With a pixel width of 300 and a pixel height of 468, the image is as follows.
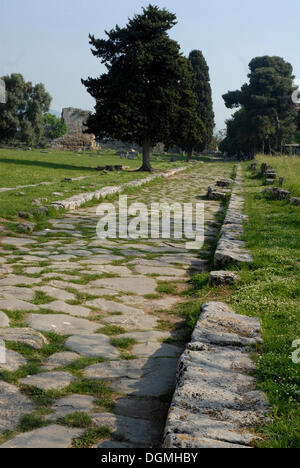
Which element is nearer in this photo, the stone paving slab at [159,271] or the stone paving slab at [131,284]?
the stone paving slab at [131,284]

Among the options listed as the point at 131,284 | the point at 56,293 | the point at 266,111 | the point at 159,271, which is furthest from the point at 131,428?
the point at 266,111

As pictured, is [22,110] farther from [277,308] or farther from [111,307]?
[277,308]

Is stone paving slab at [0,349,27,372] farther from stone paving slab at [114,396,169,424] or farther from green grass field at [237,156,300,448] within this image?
green grass field at [237,156,300,448]

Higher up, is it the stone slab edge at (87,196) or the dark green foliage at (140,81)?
the dark green foliage at (140,81)

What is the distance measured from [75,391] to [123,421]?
1.27 ft

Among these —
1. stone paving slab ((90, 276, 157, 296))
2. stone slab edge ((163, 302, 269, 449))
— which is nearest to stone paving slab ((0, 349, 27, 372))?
stone slab edge ((163, 302, 269, 449))

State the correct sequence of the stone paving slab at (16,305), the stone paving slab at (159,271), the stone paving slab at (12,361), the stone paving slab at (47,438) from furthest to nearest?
the stone paving slab at (159,271) → the stone paving slab at (16,305) → the stone paving slab at (12,361) → the stone paving slab at (47,438)

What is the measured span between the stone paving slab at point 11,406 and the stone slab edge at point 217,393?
751 millimetres

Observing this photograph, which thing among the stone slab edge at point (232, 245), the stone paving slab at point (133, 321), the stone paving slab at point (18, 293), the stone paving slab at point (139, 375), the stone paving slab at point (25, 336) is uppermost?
the stone slab edge at point (232, 245)

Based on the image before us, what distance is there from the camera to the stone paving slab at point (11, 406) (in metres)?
2.07

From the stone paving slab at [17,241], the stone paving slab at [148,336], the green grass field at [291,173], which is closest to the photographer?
the stone paving slab at [148,336]

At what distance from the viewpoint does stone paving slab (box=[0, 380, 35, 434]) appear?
2070 mm

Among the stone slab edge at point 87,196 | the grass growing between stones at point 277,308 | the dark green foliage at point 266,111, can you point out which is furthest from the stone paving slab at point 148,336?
the dark green foliage at point 266,111

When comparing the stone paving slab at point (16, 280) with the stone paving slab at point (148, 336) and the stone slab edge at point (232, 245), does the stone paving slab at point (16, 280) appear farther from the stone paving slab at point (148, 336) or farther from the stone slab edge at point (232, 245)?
the stone slab edge at point (232, 245)
